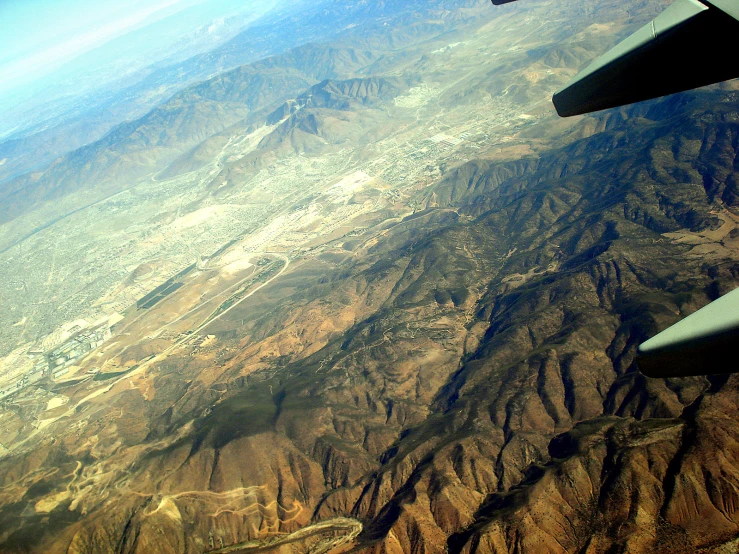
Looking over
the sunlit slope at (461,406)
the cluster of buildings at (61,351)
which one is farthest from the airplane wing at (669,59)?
the cluster of buildings at (61,351)

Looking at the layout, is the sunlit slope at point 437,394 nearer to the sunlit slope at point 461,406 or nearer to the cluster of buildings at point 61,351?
the sunlit slope at point 461,406

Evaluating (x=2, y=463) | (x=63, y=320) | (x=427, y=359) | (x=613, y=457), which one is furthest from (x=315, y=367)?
(x=63, y=320)

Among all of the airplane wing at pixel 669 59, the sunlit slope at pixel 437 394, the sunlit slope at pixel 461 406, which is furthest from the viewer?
the sunlit slope at pixel 437 394

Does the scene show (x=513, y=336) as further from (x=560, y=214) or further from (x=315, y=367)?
(x=560, y=214)

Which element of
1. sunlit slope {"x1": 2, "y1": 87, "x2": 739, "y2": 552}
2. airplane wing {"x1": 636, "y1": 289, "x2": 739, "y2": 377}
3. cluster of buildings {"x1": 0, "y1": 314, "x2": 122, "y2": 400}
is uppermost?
airplane wing {"x1": 636, "y1": 289, "x2": 739, "y2": 377}

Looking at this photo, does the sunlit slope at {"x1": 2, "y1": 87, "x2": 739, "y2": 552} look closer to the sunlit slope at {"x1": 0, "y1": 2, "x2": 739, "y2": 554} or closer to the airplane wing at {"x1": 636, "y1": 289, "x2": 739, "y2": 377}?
the sunlit slope at {"x1": 0, "y1": 2, "x2": 739, "y2": 554}

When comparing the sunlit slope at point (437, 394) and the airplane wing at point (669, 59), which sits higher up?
the airplane wing at point (669, 59)

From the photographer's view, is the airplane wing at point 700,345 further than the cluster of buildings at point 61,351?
No

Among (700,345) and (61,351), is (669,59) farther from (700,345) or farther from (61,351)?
(61,351)

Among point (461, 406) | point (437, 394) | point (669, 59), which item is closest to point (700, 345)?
point (669, 59)

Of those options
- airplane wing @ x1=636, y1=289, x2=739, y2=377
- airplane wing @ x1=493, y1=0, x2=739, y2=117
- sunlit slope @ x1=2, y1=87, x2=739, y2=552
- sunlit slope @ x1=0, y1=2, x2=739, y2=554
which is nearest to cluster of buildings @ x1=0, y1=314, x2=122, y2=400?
sunlit slope @ x1=0, y1=2, x2=739, y2=554
